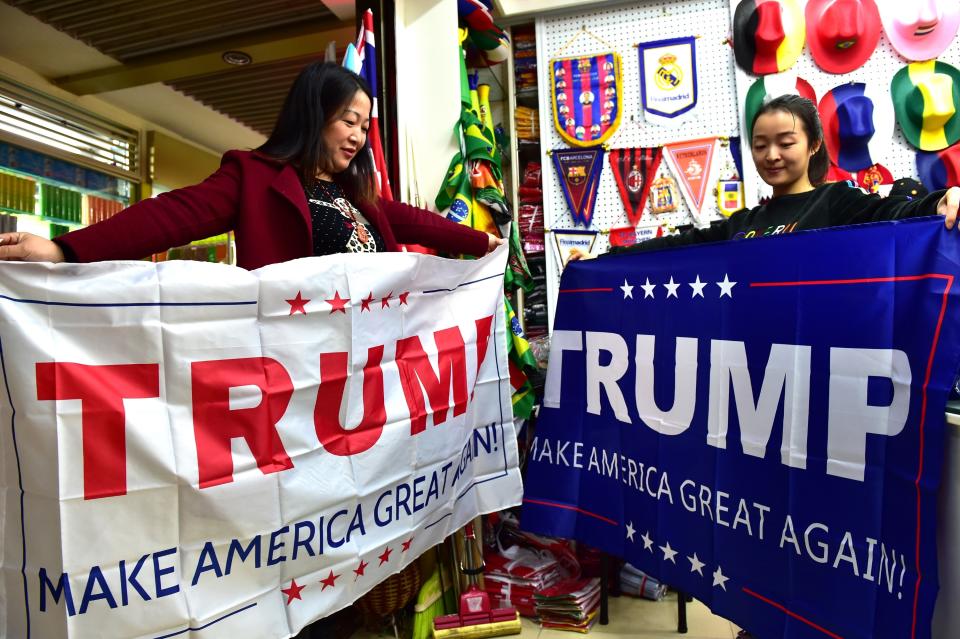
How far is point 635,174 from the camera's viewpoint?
311cm

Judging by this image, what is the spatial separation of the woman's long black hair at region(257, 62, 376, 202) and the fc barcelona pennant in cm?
190

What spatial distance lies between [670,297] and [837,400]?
1.78ft

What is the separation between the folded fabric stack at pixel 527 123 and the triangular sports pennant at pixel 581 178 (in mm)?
225

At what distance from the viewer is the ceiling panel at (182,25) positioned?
130 inches

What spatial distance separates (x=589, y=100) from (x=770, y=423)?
2238mm

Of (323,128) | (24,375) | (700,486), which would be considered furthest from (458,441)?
(24,375)

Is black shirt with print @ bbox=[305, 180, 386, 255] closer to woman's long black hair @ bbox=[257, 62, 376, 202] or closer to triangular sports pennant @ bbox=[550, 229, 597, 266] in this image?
woman's long black hair @ bbox=[257, 62, 376, 202]

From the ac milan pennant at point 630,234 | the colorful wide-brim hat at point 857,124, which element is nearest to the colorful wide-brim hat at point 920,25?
the colorful wide-brim hat at point 857,124

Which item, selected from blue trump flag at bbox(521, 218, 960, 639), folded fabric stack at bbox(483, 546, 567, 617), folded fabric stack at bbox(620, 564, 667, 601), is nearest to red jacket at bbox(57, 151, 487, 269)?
blue trump flag at bbox(521, 218, 960, 639)

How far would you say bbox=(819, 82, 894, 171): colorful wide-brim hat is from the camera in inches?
110

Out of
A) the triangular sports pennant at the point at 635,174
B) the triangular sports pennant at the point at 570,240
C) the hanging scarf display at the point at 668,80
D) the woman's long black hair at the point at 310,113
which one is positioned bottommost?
the triangular sports pennant at the point at 570,240

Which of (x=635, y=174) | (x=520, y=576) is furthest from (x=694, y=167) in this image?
(x=520, y=576)

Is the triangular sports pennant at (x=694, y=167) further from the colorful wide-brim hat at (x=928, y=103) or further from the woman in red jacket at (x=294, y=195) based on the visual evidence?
the woman in red jacket at (x=294, y=195)

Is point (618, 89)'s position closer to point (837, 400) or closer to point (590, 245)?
point (590, 245)
